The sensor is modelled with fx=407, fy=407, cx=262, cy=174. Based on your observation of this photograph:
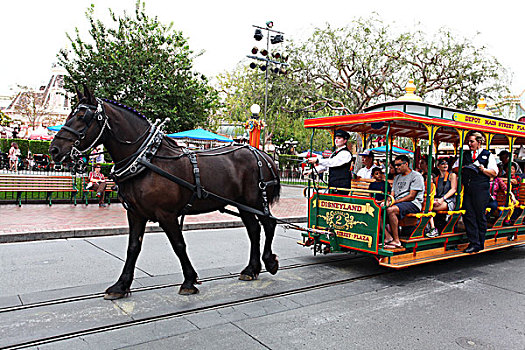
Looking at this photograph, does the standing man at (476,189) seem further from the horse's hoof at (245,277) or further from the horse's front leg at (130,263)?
the horse's front leg at (130,263)

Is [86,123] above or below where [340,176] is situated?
above

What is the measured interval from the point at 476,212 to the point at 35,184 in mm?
11474

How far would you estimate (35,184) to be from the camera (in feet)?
39.2

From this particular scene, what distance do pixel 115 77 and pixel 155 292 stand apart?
51.7 feet

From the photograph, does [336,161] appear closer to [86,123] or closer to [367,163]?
[367,163]

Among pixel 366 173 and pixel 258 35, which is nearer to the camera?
pixel 366 173

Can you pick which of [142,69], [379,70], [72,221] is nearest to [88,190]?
[72,221]

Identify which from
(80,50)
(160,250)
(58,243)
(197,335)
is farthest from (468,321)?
(80,50)

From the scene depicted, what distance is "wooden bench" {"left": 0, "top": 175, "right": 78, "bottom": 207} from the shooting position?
1152 cm

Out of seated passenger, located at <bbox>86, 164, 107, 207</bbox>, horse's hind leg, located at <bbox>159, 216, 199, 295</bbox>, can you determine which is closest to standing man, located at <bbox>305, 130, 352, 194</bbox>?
horse's hind leg, located at <bbox>159, 216, 199, 295</bbox>

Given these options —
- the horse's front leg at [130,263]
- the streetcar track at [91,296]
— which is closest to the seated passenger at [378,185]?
the streetcar track at [91,296]

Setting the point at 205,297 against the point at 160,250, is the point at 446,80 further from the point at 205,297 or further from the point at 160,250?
the point at 205,297

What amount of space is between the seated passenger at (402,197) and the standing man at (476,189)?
1.09 meters

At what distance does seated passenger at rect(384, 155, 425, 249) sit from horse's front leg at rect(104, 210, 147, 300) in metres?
3.33
